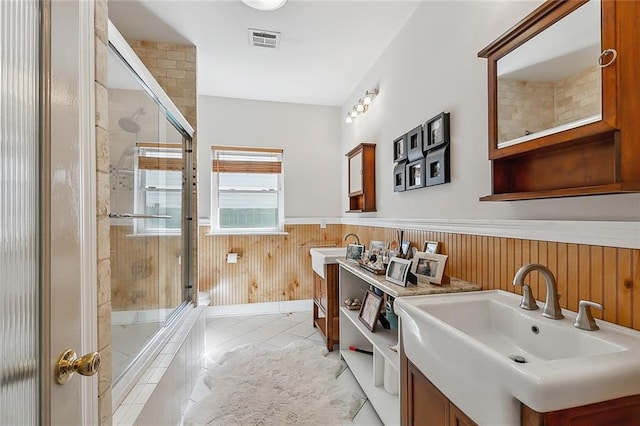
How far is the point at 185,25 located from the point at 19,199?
7.69 feet

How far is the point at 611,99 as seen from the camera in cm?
88

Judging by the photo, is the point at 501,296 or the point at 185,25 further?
the point at 185,25

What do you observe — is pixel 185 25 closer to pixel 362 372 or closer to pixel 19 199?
pixel 19 199

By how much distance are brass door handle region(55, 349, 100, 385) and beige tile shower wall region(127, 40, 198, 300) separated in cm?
212

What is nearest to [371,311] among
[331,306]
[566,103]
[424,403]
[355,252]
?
[355,252]

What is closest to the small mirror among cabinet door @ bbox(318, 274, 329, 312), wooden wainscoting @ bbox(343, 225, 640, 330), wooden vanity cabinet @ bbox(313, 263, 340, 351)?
wooden wainscoting @ bbox(343, 225, 640, 330)

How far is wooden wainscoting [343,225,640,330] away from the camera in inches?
37.1

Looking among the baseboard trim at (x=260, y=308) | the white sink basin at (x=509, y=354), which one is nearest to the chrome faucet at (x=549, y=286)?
the white sink basin at (x=509, y=354)

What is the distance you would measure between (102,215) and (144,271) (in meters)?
1.26

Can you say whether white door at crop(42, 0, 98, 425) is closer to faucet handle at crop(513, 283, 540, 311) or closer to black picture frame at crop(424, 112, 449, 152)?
faucet handle at crop(513, 283, 540, 311)

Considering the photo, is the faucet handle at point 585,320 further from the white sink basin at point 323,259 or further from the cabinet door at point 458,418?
the white sink basin at point 323,259

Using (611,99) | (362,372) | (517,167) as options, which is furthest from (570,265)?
(362,372)

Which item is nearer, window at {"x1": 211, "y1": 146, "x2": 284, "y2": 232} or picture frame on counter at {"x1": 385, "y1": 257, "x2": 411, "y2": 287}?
picture frame on counter at {"x1": 385, "y1": 257, "x2": 411, "y2": 287}

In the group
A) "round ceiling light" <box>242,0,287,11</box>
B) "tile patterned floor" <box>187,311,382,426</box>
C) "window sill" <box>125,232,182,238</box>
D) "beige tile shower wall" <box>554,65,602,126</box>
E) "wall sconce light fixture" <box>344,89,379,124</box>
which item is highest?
"round ceiling light" <box>242,0,287,11</box>
